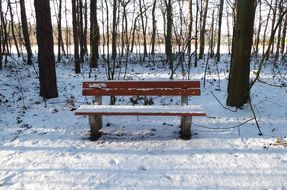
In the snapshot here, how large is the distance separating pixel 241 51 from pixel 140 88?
2.43 metres

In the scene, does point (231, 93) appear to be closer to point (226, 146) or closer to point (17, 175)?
point (226, 146)

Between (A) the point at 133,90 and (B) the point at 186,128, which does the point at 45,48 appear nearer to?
(A) the point at 133,90

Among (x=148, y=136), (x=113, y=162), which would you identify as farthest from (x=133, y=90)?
(x=113, y=162)

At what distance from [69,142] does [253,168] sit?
10.6 feet

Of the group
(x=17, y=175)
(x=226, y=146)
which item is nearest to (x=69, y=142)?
(x=17, y=175)

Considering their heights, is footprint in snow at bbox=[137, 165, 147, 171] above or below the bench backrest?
below

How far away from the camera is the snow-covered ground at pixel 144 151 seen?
14.7 ft

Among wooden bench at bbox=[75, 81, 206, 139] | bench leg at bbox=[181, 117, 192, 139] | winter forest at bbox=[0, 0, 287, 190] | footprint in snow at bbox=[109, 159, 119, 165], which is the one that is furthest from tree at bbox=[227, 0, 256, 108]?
footprint in snow at bbox=[109, 159, 119, 165]

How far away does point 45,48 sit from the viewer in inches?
361

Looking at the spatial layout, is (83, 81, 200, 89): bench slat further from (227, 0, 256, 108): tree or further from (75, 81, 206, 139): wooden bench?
(227, 0, 256, 108): tree

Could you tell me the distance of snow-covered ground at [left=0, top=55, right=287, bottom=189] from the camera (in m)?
4.49

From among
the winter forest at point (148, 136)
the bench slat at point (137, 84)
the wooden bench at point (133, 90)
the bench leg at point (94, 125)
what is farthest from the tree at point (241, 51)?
the bench leg at point (94, 125)

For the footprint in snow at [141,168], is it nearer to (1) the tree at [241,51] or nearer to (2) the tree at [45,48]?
(1) the tree at [241,51]

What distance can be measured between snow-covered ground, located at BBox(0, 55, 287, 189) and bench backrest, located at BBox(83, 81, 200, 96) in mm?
700
